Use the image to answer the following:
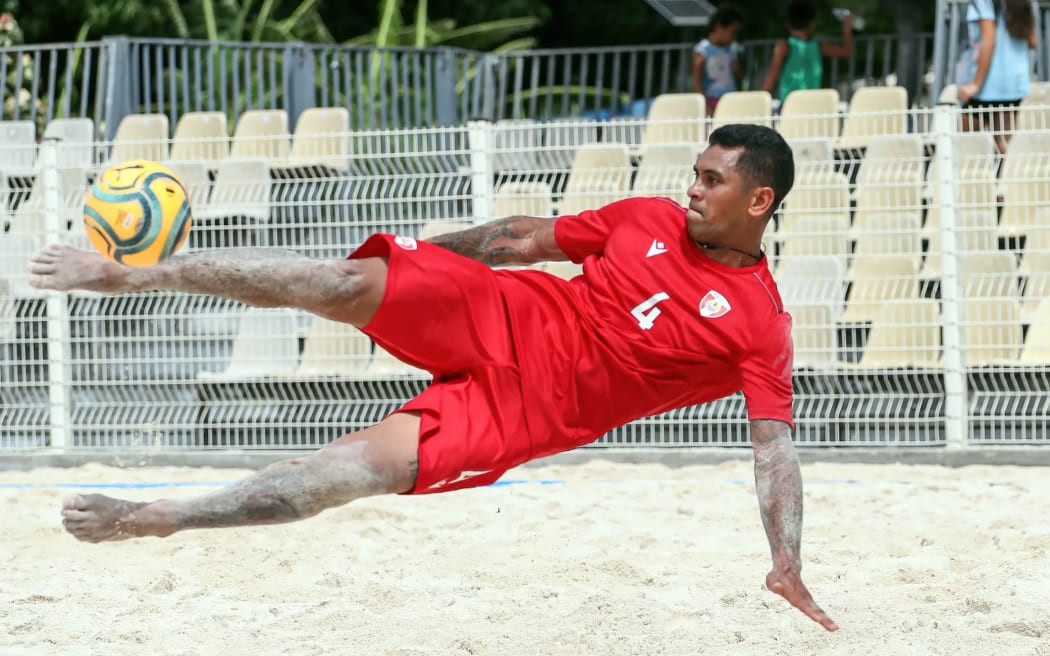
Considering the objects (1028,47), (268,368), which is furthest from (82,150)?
(1028,47)

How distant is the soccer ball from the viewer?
13.3 ft

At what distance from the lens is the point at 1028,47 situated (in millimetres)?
9250

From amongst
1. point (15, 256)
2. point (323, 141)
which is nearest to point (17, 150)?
point (15, 256)

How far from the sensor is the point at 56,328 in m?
8.65

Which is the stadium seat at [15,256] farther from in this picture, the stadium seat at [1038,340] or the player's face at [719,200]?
the stadium seat at [1038,340]

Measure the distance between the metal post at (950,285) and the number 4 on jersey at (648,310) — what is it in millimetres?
4225

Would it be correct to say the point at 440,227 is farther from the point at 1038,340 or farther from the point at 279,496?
the point at 279,496

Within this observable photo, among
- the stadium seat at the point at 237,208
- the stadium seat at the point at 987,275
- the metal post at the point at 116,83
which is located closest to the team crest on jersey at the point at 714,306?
the stadium seat at the point at 987,275

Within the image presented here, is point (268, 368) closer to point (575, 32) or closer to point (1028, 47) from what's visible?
point (1028, 47)

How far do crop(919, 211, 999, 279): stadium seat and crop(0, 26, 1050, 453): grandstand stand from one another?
14 millimetres

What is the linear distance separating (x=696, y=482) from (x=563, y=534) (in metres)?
1.47

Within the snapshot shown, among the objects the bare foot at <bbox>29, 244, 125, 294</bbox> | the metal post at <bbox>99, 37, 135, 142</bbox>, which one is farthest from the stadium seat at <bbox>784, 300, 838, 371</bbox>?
the metal post at <bbox>99, 37, 135, 142</bbox>

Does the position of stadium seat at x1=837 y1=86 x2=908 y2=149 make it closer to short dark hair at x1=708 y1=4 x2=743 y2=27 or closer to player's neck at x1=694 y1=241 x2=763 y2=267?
short dark hair at x1=708 y1=4 x2=743 y2=27

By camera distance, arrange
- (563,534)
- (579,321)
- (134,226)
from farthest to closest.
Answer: (563,534)
(579,321)
(134,226)
